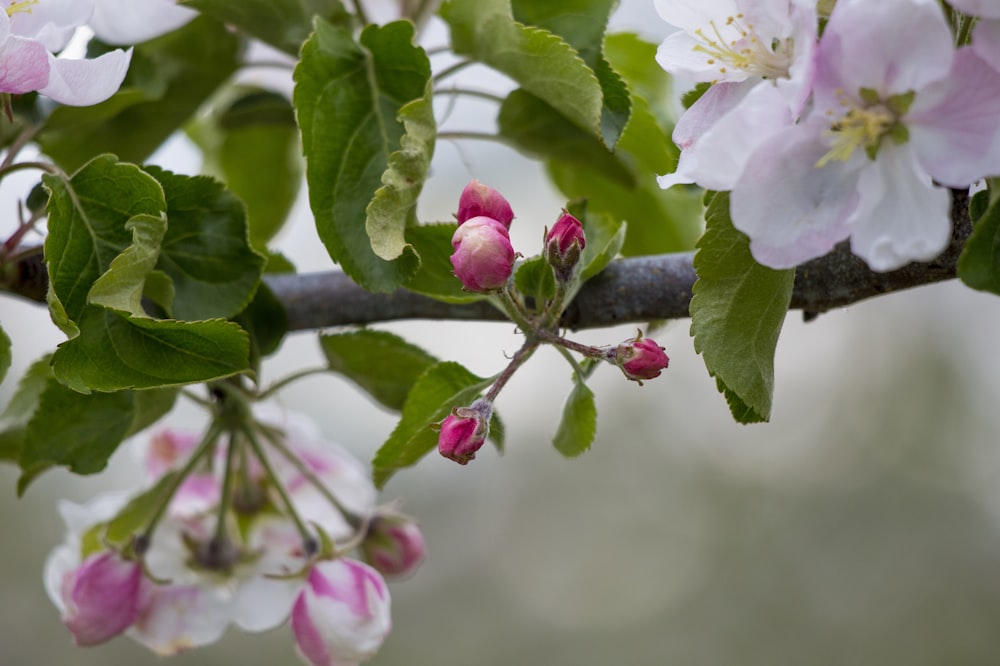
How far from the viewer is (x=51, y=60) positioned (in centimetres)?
59

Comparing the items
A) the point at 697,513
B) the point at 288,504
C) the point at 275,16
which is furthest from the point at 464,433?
the point at 697,513

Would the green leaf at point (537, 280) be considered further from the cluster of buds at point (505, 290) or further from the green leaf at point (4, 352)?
the green leaf at point (4, 352)

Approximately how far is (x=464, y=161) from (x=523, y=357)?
338mm

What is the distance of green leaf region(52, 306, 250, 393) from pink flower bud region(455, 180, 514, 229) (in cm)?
14

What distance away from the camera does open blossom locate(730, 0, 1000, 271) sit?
47cm

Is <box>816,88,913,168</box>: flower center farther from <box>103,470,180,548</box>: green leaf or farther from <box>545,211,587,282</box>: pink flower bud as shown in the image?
<box>103,470,180,548</box>: green leaf

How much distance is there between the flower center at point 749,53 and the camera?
22.2 inches

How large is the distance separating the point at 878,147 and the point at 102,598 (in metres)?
0.61

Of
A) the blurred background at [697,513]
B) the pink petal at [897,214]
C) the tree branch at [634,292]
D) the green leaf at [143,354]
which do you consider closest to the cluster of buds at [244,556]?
the tree branch at [634,292]

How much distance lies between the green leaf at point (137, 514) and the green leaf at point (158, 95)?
10.7 inches

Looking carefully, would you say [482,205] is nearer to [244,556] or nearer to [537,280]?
[537,280]

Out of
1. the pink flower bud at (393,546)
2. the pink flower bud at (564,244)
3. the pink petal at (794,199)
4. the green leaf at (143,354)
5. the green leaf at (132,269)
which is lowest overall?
the pink flower bud at (393,546)

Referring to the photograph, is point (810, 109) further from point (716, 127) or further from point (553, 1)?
point (553, 1)

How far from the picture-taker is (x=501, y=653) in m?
5.86
